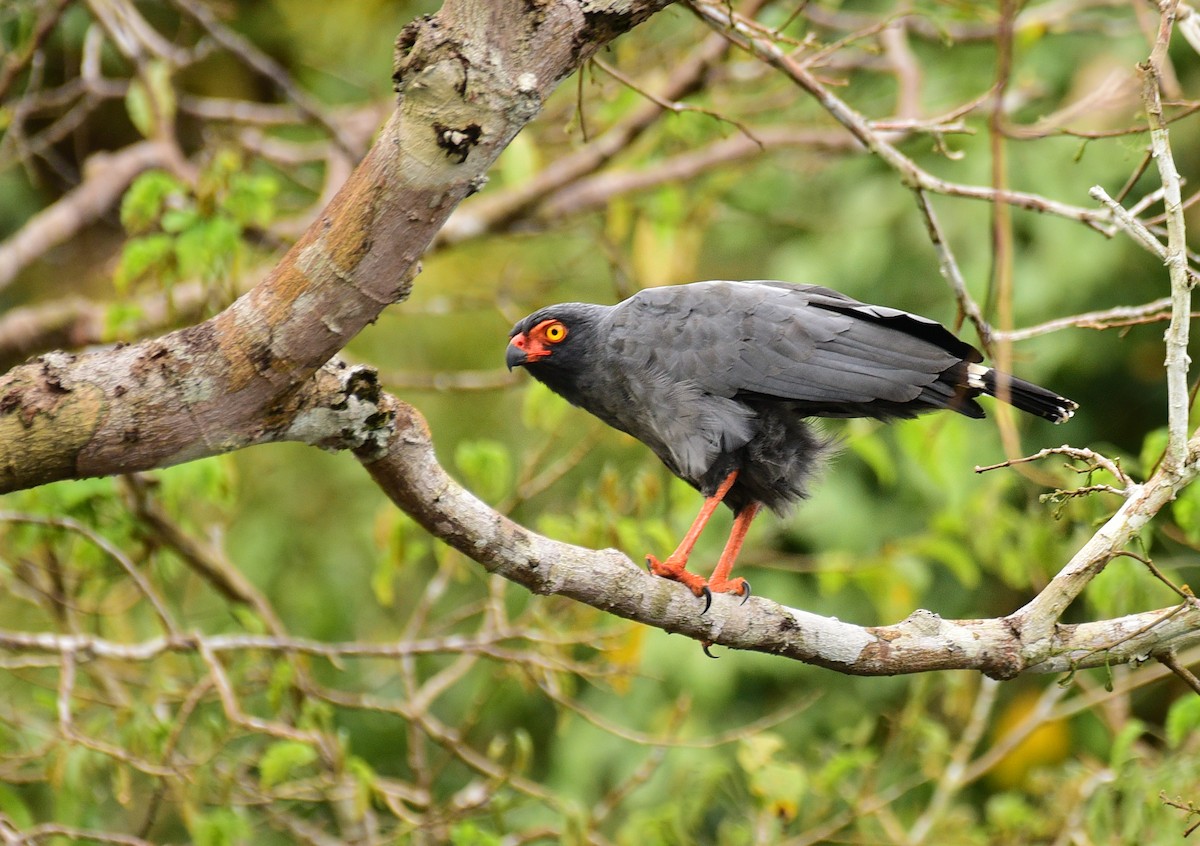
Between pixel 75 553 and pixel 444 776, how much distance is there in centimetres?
431

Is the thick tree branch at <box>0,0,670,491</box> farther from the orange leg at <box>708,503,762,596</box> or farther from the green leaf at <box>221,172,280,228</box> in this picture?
the green leaf at <box>221,172,280,228</box>

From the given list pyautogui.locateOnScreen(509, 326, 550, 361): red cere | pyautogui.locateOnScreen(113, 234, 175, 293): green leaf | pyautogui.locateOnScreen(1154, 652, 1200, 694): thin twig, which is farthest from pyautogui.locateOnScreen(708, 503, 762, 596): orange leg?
pyautogui.locateOnScreen(113, 234, 175, 293): green leaf

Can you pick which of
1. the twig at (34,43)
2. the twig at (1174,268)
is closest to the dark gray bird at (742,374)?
the twig at (1174,268)

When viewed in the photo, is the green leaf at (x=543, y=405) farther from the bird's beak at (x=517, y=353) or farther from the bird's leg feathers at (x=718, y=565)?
the bird's leg feathers at (x=718, y=565)

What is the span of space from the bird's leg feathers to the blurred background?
0.37 meters

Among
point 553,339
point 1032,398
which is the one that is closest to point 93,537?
point 553,339

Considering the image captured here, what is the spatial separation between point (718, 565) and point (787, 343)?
29.2 inches

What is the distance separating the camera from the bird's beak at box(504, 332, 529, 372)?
13.5 ft

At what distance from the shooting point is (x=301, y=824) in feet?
16.1

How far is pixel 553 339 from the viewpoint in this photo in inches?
161

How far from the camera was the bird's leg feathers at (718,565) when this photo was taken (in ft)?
11.0

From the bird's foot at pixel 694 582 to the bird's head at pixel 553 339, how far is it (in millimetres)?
836

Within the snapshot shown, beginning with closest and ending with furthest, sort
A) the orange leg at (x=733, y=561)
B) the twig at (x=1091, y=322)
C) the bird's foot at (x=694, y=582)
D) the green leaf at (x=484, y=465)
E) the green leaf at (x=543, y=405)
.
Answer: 1. the bird's foot at (x=694, y=582)
2. the twig at (x=1091, y=322)
3. the orange leg at (x=733, y=561)
4. the green leaf at (x=484, y=465)
5. the green leaf at (x=543, y=405)

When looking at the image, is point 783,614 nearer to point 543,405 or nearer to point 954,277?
point 954,277
